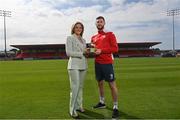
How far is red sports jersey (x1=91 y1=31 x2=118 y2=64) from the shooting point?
8.77 m

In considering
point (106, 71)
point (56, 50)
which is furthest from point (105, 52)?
point (56, 50)

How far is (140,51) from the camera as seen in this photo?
103438mm

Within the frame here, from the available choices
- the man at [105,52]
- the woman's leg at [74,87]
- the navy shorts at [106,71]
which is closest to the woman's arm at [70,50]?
the woman's leg at [74,87]

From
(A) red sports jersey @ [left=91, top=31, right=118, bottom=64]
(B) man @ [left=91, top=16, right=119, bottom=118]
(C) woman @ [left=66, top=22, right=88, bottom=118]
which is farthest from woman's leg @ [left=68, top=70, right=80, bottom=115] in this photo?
(A) red sports jersey @ [left=91, top=31, right=118, bottom=64]

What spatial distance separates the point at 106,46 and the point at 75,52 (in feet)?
2.73

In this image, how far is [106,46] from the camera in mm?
8805

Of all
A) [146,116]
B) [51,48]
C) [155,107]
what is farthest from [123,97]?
[51,48]

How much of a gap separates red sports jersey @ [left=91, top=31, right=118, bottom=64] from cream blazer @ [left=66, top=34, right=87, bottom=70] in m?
0.48

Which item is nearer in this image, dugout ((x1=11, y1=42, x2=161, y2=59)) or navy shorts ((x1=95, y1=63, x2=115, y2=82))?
navy shorts ((x1=95, y1=63, x2=115, y2=82))

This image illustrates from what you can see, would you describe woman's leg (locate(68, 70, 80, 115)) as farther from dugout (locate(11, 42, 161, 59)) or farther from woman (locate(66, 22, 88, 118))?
dugout (locate(11, 42, 161, 59))

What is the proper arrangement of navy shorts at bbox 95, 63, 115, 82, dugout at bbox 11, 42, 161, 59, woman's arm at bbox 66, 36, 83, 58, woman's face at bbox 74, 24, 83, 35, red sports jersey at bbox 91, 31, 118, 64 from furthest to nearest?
dugout at bbox 11, 42, 161, 59 < navy shorts at bbox 95, 63, 115, 82 < red sports jersey at bbox 91, 31, 118, 64 < woman's face at bbox 74, 24, 83, 35 < woman's arm at bbox 66, 36, 83, 58

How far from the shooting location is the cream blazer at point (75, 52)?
8.39 metres

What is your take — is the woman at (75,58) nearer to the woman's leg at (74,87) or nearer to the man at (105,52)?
the woman's leg at (74,87)

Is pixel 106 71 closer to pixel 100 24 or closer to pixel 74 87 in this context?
pixel 74 87
